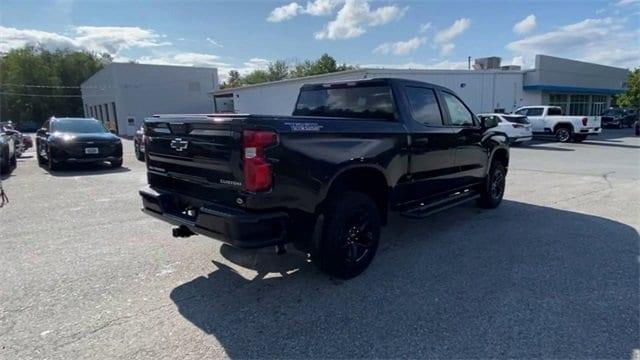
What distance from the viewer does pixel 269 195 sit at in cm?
332

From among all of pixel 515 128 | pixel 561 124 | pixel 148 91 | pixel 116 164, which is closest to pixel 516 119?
pixel 515 128

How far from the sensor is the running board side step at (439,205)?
4797 millimetres

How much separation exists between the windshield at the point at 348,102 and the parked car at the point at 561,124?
20051 millimetres

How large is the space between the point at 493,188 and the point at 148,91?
1459 inches

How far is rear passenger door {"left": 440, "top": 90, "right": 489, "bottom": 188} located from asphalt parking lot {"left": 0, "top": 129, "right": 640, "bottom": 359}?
2.29ft

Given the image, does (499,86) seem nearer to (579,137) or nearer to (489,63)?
(489,63)

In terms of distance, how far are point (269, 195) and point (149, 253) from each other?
2339 millimetres

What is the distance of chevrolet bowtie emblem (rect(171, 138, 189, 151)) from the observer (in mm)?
3805

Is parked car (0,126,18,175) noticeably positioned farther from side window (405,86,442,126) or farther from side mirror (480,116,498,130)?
side mirror (480,116,498,130)

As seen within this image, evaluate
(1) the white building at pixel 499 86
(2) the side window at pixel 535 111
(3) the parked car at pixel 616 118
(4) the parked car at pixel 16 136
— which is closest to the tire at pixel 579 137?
(2) the side window at pixel 535 111

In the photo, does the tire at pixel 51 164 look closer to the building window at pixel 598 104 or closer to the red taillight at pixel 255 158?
the red taillight at pixel 255 158

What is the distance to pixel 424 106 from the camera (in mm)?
5227

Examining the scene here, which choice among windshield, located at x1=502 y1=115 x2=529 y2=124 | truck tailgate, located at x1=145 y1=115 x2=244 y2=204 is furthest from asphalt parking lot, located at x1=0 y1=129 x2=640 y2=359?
windshield, located at x1=502 y1=115 x2=529 y2=124

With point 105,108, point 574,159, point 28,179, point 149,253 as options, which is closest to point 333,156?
point 149,253
